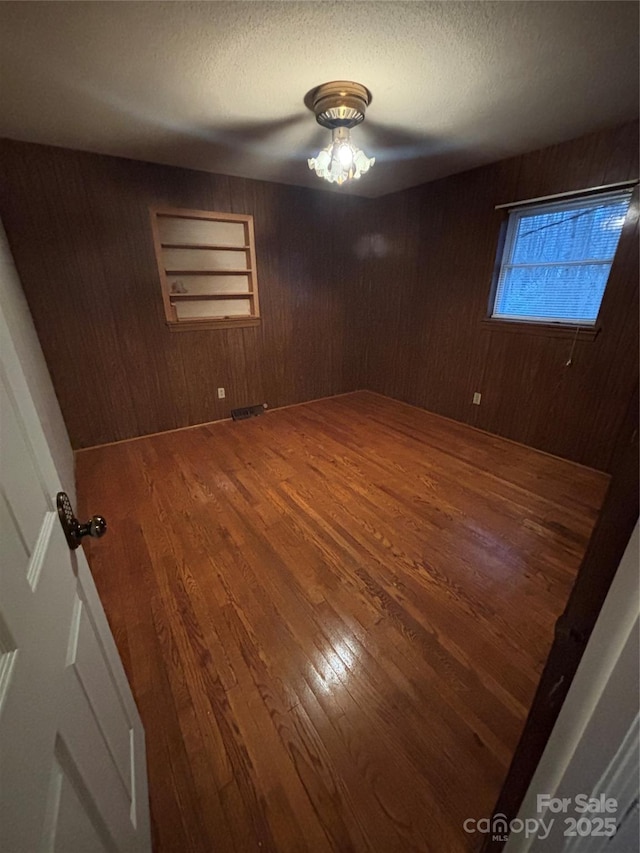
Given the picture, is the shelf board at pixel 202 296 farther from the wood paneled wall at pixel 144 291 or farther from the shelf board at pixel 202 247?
the shelf board at pixel 202 247

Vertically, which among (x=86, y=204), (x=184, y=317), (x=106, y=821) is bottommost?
(x=106, y=821)

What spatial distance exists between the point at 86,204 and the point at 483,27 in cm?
272

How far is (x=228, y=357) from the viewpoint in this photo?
350 cm

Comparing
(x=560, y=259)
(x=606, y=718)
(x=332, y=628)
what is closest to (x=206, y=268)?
(x=560, y=259)

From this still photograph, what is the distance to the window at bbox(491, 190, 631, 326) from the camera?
2318 millimetres

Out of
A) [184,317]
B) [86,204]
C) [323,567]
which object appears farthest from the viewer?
[184,317]

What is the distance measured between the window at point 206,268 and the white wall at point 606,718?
11.2 feet

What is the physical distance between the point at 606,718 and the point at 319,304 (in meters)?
3.92

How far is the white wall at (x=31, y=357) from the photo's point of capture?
5.70ft

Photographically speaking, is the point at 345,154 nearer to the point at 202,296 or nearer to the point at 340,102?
the point at 340,102

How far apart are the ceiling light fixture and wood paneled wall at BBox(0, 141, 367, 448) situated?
58.2 inches

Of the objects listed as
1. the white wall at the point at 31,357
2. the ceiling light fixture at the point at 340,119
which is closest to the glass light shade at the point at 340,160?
the ceiling light fixture at the point at 340,119

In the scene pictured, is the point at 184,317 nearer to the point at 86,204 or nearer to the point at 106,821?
the point at 86,204

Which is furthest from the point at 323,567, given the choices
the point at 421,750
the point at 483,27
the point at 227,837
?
the point at 483,27
